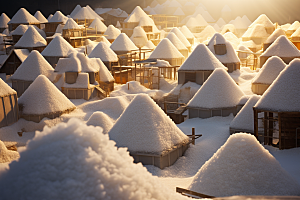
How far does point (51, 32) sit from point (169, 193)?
47.4 m

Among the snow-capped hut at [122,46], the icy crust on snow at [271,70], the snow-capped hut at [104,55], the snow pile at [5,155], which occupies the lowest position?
the snow pile at [5,155]

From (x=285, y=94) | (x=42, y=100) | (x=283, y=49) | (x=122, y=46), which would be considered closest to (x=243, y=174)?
(x=285, y=94)

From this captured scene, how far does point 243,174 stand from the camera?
390 inches

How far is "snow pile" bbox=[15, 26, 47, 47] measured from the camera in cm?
3930

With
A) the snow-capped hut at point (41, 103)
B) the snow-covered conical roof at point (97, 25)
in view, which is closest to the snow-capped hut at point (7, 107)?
the snow-capped hut at point (41, 103)

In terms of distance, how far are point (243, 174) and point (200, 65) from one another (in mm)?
20415

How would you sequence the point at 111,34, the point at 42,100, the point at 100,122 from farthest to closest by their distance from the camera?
the point at 111,34, the point at 42,100, the point at 100,122

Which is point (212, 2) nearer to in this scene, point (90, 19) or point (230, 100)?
point (90, 19)

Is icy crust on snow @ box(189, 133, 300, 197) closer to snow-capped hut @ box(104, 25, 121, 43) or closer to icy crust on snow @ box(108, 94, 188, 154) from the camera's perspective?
icy crust on snow @ box(108, 94, 188, 154)

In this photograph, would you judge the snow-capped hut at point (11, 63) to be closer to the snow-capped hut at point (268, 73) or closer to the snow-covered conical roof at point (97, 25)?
the snow-covered conical roof at point (97, 25)

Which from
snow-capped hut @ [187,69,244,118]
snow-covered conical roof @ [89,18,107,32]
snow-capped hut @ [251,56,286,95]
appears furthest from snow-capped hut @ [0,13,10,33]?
snow-capped hut @ [251,56,286,95]

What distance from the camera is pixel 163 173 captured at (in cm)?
1447

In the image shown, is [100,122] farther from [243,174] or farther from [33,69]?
[33,69]

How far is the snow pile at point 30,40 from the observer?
3930 centimetres
